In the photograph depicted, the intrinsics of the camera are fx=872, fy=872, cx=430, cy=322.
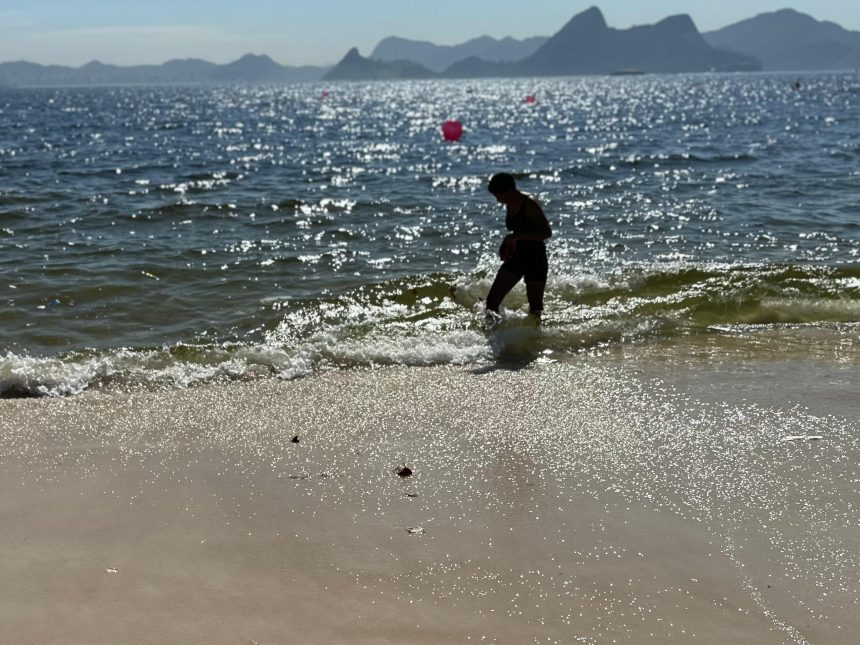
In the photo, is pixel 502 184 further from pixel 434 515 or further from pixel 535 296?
pixel 434 515

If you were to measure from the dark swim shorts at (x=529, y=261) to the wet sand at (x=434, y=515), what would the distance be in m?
2.31

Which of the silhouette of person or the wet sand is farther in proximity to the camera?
the silhouette of person

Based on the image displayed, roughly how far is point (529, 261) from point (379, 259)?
376 centimetres

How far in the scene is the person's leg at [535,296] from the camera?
858 centimetres

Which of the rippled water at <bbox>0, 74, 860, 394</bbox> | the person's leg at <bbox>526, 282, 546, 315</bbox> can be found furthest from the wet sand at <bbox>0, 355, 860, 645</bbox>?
the person's leg at <bbox>526, 282, 546, 315</bbox>

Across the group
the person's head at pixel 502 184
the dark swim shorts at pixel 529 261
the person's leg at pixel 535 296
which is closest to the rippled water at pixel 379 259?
the person's leg at pixel 535 296

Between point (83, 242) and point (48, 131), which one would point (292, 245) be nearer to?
point (83, 242)

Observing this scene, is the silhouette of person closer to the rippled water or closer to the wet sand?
the rippled water

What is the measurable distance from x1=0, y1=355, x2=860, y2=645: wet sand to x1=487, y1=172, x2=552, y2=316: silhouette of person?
230 centimetres

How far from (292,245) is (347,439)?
7.83 metres

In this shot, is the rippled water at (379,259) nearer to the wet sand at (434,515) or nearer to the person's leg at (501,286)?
the person's leg at (501,286)

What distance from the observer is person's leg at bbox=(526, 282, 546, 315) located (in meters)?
8.58

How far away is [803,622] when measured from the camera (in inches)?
137

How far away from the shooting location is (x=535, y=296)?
8.61 meters
